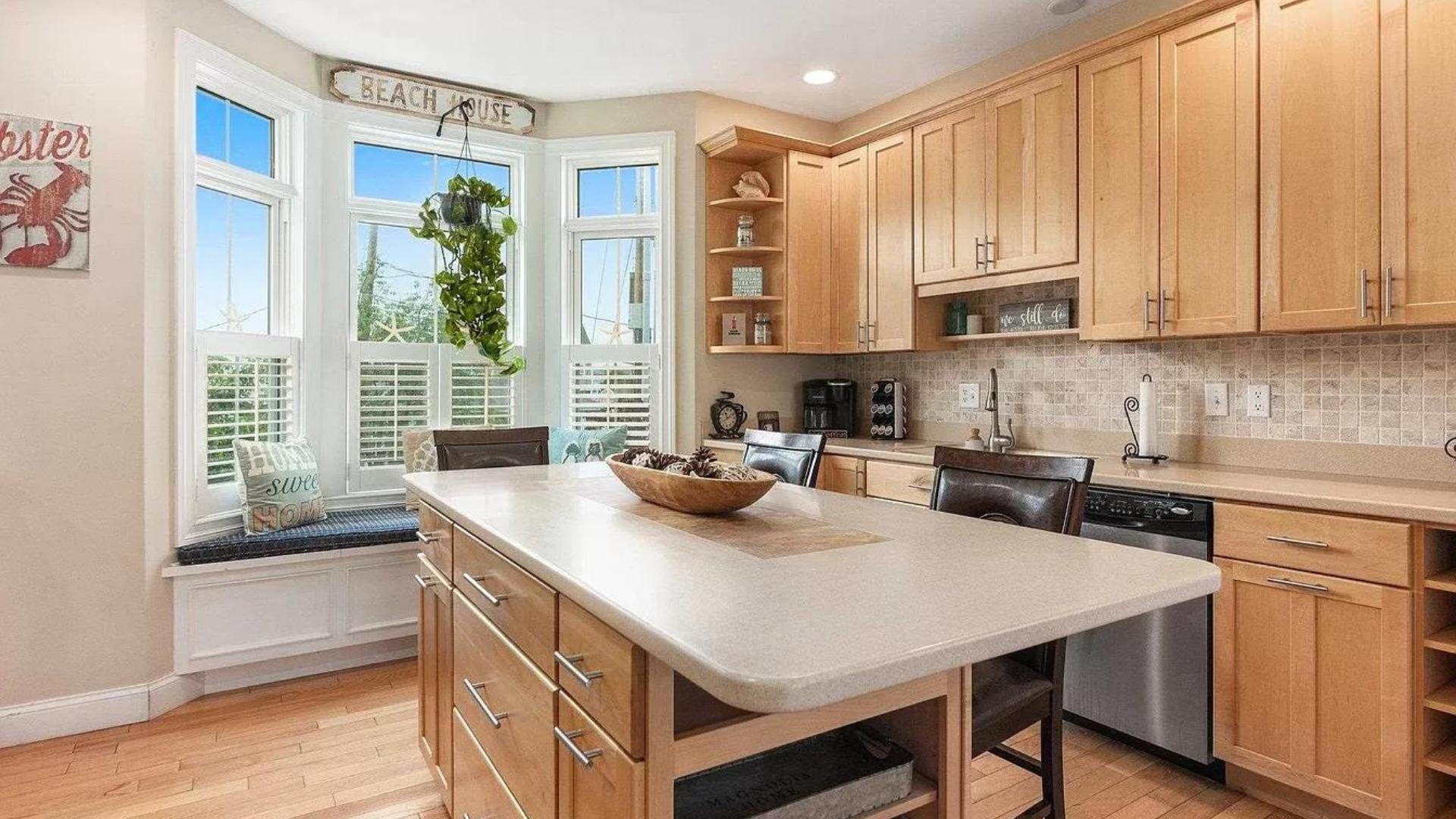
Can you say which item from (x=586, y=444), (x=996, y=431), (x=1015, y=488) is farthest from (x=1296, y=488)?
(x=586, y=444)

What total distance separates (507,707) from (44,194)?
2590 mm

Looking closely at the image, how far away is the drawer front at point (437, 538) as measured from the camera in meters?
1.90

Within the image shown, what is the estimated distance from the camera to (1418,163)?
2.09 metres

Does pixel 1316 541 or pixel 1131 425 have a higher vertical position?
pixel 1131 425

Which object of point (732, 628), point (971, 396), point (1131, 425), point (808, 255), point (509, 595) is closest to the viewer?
point (732, 628)

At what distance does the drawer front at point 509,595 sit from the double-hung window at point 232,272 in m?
1.93

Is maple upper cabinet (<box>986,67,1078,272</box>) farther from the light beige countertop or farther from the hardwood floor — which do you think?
the hardwood floor

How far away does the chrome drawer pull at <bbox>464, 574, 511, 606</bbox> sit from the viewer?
59.1 inches

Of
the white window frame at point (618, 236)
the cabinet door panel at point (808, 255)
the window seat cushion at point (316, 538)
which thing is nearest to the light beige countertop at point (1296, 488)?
the cabinet door panel at point (808, 255)

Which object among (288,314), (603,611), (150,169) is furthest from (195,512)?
(603,611)

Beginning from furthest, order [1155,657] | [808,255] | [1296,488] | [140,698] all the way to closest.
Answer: [808,255], [140,698], [1155,657], [1296,488]

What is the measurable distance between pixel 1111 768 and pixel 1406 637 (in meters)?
0.90

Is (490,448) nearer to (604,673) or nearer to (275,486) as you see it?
(275,486)

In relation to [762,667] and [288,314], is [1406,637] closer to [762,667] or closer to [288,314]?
[762,667]
